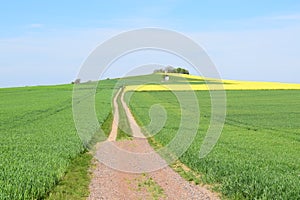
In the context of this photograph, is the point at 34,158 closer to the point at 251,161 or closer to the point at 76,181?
the point at 76,181

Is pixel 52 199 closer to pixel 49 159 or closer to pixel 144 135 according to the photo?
pixel 49 159

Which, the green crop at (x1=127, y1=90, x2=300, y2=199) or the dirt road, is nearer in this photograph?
the green crop at (x1=127, y1=90, x2=300, y2=199)

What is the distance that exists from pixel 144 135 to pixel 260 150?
9.44 meters

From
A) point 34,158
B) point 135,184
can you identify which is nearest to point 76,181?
point 135,184

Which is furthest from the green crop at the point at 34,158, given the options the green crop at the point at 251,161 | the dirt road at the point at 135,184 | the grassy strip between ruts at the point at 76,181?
the green crop at the point at 251,161

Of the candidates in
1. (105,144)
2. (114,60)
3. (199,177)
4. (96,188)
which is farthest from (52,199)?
(105,144)

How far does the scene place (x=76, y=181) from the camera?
49.2 ft

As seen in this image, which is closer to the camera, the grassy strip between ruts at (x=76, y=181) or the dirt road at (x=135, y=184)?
the grassy strip between ruts at (x=76, y=181)

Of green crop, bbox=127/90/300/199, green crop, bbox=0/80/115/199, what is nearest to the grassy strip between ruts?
green crop, bbox=0/80/115/199

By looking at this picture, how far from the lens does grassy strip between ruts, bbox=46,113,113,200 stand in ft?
42.9

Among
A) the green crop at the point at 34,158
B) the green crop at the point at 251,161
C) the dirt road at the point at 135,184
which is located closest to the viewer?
the green crop at the point at 34,158

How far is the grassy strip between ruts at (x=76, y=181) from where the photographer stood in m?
13.1

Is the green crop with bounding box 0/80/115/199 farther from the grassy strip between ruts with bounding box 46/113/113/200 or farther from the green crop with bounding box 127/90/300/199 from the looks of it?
the green crop with bounding box 127/90/300/199

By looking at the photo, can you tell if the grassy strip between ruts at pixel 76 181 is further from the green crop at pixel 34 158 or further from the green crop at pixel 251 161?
the green crop at pixel 251 161
